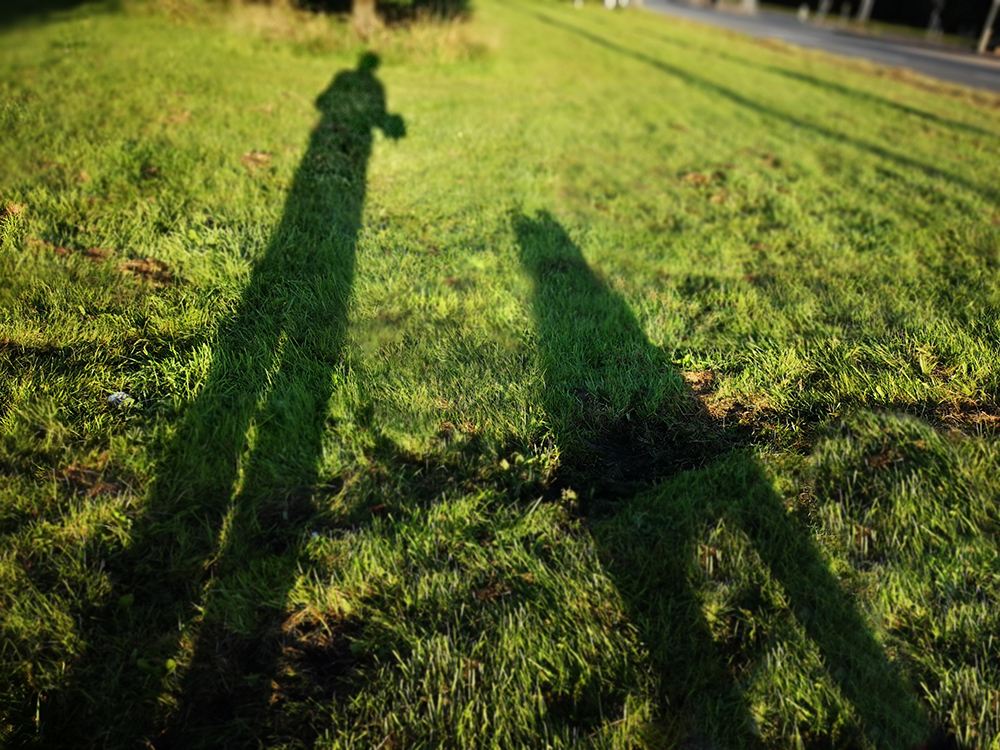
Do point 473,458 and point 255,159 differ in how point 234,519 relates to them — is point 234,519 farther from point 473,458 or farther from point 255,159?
point 255,159

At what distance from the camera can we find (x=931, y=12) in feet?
119

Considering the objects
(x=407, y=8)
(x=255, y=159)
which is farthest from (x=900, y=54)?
(x=255, y=159)

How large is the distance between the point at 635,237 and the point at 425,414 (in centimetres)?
292

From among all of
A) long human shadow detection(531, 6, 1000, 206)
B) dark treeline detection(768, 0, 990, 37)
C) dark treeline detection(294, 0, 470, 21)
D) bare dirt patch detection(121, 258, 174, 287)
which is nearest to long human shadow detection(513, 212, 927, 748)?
bare dirt patch detection(121, 258, 174, 287)

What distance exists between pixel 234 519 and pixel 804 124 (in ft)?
33.3

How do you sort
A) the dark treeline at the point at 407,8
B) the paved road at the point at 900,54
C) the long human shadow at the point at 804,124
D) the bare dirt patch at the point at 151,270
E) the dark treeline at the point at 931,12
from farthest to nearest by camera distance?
the dark treeline at the point at 931,12
the paved road at the point at 900,54
the dark treeline at the point at 407,8
the long human shadow at the point at 804,124
the bare dirt patch at the point at 151,270

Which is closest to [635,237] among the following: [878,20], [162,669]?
[162,669]

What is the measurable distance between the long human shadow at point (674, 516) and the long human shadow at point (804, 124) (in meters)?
5.94

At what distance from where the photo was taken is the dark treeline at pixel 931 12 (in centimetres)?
3294

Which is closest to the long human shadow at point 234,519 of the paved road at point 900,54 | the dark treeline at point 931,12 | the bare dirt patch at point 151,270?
the bare dirt patch at point 151,270

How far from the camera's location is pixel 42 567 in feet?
6.18

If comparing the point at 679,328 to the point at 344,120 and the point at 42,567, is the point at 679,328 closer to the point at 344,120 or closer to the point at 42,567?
the point at 42,567

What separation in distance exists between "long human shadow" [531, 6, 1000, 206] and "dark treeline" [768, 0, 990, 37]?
30960 mm

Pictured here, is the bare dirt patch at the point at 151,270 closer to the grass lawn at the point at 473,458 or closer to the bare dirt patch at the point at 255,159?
the grass lawn at the point at 473,458
